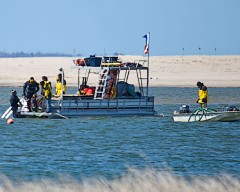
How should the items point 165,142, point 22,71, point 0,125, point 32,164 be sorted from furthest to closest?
point 22,71
point 0,125
point 165,142
point 32,164

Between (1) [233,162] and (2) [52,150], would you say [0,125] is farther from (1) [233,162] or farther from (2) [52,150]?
(1) [233,162]

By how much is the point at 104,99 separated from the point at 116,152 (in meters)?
8.21

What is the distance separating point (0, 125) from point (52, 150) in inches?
294

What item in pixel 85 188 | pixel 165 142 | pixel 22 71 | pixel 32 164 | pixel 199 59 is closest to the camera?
pixel 85 188

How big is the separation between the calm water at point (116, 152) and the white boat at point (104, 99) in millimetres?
315

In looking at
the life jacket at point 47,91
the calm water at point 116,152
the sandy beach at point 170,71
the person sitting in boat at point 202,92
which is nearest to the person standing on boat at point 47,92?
the life jacket at point 47,91

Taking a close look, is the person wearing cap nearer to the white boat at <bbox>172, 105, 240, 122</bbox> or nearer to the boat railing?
the boat railing

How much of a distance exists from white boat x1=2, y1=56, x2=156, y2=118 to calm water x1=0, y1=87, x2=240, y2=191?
315mm

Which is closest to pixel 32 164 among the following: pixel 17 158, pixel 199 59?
pixel 17 158

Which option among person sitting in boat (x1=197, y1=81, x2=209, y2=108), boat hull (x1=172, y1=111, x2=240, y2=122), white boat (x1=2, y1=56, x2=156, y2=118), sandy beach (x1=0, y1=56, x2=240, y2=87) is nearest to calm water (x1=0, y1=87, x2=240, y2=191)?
boat hull (x1=172, y1=111, x2=240, y2=122)

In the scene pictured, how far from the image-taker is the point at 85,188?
44.5 feet

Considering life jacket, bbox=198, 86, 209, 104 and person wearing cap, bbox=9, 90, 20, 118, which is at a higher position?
life jacket, bbox=198, 86, 209, 104

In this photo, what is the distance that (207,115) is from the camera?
29.7m

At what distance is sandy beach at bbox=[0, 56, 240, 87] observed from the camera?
69.2 m
